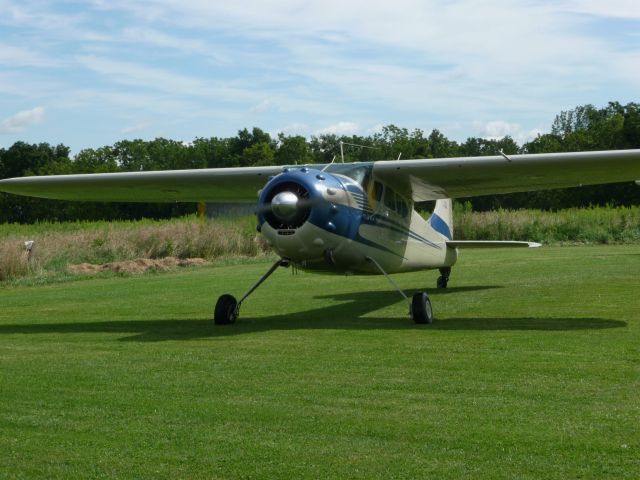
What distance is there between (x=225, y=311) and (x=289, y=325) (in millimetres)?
990

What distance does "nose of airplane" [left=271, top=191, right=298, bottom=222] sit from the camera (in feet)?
38.5

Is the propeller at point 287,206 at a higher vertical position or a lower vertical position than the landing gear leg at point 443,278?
higher

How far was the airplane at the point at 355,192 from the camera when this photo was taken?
39.9ft

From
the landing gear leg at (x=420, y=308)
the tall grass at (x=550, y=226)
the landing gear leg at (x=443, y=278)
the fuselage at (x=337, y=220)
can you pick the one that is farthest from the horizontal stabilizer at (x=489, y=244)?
the tall grass at (x=550, y=226)

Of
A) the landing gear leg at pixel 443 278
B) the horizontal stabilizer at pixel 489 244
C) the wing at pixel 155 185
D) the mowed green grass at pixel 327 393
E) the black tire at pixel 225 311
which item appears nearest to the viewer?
the mowed green grass at pixel 327 393

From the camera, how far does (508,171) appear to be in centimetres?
1425

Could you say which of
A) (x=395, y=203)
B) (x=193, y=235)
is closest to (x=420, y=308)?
(x=395, y=203)

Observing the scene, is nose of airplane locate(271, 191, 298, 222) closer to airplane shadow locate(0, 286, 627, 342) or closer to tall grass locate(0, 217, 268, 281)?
airplane shadow locate(0, 286, 627, 342)

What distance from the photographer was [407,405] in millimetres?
6902

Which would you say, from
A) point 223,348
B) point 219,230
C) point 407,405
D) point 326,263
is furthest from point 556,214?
point 407,405

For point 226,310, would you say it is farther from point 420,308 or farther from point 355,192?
point 420,308

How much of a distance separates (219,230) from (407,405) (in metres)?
25.4

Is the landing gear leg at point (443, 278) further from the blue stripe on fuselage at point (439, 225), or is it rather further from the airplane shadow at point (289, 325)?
the airplane shadow at point (289, 325)

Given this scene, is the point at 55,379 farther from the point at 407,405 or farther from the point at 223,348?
the point at 407,405
